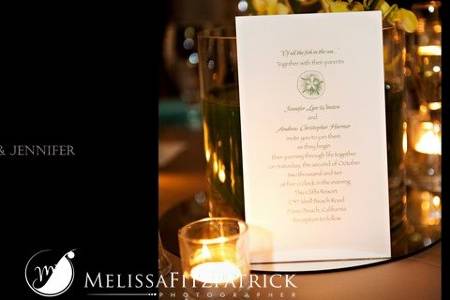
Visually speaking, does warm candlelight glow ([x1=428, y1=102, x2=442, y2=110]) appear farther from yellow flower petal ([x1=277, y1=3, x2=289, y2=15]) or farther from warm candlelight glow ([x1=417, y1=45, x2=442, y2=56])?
yellow flower petal ([x1=277, y1=3, x2=289, y2=15])

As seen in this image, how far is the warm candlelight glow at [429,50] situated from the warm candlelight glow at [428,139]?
0.11m

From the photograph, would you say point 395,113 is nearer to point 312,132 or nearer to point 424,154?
point 312,132

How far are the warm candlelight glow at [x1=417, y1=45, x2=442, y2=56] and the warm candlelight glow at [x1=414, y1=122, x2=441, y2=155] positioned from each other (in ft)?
0.37

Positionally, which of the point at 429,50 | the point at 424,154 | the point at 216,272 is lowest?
the point at 216,272

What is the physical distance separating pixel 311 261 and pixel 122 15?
328mm

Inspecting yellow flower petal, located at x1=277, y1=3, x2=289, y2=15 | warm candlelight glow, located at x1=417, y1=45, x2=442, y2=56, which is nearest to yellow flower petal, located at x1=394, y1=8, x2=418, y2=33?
yellow flower petal, located at x1=277, y1=3, x2=289, y2=15

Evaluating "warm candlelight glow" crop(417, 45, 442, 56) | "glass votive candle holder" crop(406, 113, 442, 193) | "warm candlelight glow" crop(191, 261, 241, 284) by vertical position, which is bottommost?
"warm candlelight glow" crop(191, 261, 241, 284)

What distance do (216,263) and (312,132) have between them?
0.56 feet

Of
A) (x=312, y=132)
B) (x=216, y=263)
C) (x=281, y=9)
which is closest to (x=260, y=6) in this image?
(x=281, y=9)

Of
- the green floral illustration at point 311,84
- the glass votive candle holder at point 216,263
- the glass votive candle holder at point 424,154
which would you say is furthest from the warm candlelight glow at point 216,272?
the glass votive candle holder at point 424,154

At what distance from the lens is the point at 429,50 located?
0.94 m

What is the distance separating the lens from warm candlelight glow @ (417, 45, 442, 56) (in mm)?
935

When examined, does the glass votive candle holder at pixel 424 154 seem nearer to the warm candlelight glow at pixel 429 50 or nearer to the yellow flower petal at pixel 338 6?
the warm candlelight glow at pixel 429 50
